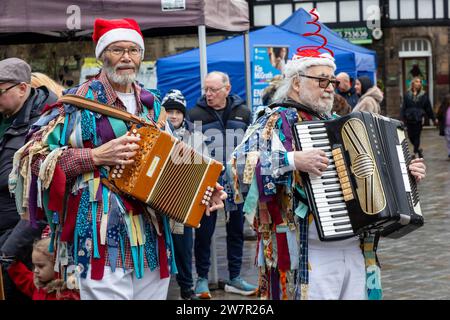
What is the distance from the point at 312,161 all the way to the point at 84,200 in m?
1.04

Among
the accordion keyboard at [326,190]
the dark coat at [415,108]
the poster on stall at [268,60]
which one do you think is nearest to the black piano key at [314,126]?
the accordion keyboard at [326,190]

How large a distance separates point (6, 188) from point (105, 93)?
120 cm

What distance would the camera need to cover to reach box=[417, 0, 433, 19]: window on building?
3366cm

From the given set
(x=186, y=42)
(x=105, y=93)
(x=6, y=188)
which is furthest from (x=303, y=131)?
(x=186, y=42)

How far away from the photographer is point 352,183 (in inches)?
170

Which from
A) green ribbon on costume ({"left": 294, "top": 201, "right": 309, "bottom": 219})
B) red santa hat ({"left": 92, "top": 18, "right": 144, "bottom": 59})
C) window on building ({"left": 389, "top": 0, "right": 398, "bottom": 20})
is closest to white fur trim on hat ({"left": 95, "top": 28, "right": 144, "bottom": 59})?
red santa hat ({"left": 92, "top": 18, "right": 144, "bottom": 59})

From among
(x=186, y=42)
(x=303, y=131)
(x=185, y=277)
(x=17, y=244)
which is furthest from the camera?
(x=186, y=42)

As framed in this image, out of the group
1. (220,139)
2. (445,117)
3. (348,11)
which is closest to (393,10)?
(348,11)

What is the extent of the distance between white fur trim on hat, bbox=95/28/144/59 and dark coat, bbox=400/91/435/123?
16.2 m

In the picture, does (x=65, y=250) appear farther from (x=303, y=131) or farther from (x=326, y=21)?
(x=326, y=21)

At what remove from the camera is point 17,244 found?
4.86m

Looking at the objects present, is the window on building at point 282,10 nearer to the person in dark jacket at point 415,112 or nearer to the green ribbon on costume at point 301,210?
the person in dark jacket at point 415,112

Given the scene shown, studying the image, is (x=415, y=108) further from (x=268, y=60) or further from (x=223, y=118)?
(x=223, y=118)

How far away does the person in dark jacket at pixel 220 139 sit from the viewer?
7.59 metres
